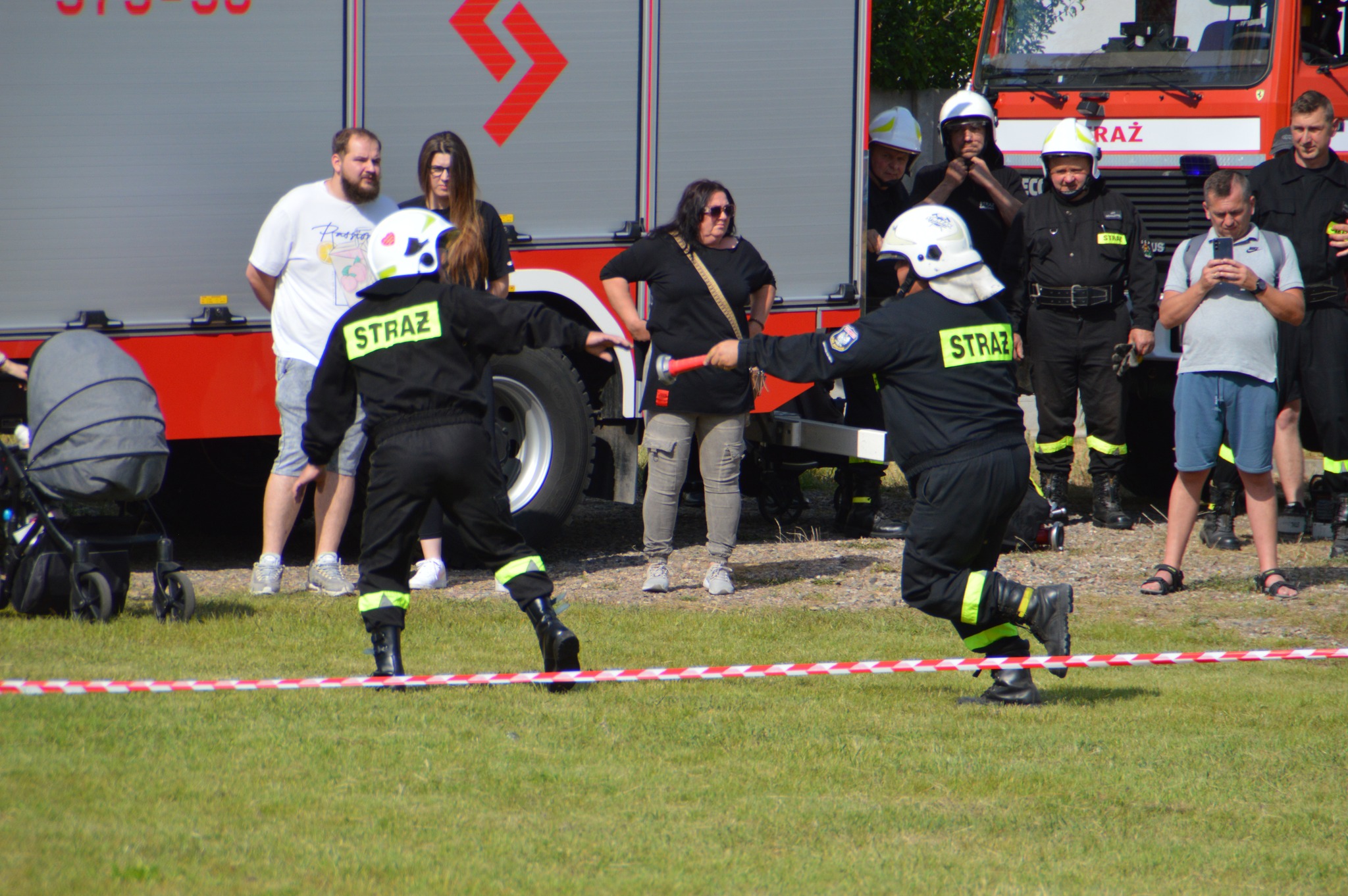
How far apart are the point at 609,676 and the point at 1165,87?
6079 millimetres

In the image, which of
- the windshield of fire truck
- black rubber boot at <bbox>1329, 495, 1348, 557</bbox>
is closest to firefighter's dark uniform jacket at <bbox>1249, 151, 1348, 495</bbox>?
black rubber boot at <bbox>1329, 495, 1348, 557</bbox>

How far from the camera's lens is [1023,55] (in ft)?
32.3

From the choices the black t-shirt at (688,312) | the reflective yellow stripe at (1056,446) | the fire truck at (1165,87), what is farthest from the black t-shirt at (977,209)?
the black t-shirt at (688,312)

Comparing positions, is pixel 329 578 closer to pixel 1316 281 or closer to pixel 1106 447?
pixel 1106 447

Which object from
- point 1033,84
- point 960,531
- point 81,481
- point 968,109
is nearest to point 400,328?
point 81,481

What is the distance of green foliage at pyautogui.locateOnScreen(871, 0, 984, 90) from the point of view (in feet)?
71.4

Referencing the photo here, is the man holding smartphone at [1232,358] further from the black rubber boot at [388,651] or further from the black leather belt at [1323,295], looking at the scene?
the black rubber boot at [388,651]

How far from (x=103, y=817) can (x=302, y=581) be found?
3.73 metres

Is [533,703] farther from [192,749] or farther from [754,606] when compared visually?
[754,606]

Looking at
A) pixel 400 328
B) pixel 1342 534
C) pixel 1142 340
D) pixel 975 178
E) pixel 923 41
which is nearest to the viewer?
pixel 400 328

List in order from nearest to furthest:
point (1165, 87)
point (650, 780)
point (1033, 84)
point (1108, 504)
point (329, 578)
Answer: point (650, 780), point (329, 578), point (1108, 504), point (1165, 87), point (1033, 84)

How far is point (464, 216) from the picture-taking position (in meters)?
6.79

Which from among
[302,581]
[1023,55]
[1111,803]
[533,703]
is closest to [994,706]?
[1111,803]

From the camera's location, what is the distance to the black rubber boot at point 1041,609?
5289 mm
